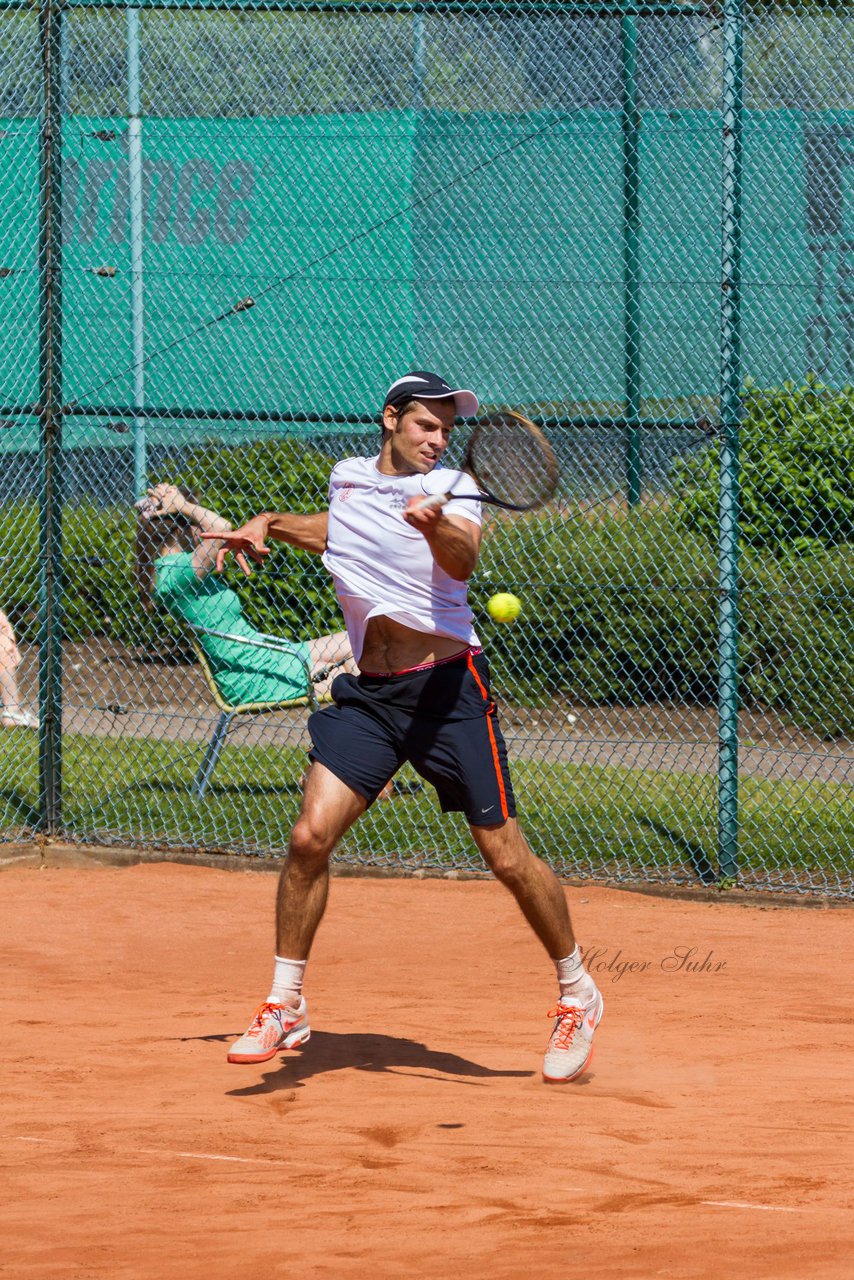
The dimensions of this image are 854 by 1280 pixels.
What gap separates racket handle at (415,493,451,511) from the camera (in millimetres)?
4387

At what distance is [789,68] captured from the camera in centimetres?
829

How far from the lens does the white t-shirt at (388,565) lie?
16.0 feet

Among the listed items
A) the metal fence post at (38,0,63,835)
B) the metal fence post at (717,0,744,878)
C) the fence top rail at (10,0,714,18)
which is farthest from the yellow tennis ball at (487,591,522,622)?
the fence top rail at (10,0,714,18)

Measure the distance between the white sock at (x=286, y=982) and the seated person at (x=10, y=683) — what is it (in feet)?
15.2

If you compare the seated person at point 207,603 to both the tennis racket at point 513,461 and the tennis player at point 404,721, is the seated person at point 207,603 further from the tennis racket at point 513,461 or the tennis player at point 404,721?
the tennis player at point 404,721

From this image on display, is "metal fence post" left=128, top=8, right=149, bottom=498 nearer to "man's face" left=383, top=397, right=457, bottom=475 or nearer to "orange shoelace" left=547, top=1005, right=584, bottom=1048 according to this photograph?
"man's face" left=383, top=397, right=457, bottom=475

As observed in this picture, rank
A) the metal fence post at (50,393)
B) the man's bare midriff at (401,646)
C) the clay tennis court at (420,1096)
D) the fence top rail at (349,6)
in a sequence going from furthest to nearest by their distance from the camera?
the metal fence post at (50,393), the fence top rail at (349,6), the man's bare midriff at (401,646), the clay tennis court at (420,1096)

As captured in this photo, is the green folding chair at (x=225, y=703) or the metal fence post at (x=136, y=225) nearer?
the green folding chair at (x=225, y=703)

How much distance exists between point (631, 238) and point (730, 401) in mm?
2089

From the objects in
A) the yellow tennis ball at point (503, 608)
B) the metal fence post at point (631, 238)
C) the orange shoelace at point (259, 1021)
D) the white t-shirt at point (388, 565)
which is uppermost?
the metal fence post at point (631, 238)

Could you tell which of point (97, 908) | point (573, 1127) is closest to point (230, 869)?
point (97, 908)

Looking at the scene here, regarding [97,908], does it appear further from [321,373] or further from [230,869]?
[321,373]

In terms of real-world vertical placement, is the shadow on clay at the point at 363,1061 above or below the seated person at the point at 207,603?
below

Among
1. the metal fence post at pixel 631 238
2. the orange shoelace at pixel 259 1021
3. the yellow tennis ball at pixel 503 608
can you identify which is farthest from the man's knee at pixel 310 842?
the metal fence post at pixel 631 238
